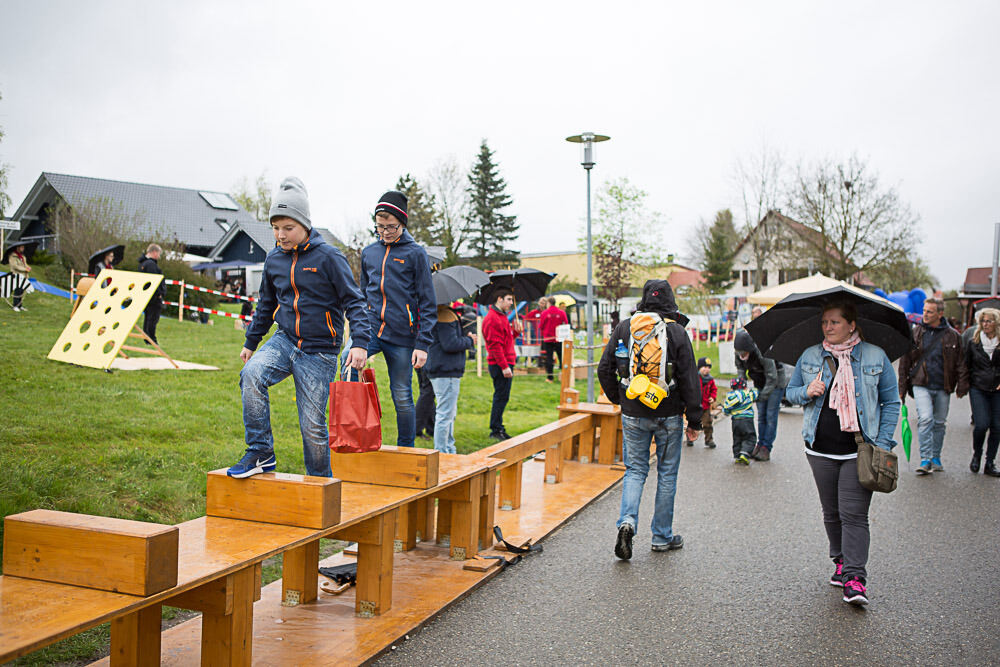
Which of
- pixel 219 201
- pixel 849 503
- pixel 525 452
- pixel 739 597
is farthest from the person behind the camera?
pixel 219 201

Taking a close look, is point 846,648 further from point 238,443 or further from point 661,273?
point 661,273

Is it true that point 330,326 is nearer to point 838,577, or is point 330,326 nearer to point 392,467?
point 392,467

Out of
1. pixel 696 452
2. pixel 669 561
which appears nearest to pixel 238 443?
pixel 669 561

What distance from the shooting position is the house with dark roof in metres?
51.3

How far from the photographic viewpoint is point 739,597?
523cm

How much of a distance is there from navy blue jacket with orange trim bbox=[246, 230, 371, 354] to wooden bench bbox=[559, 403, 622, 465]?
5.50 m

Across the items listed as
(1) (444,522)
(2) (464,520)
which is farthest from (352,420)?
(1) (444,522)

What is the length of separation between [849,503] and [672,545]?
1.60m

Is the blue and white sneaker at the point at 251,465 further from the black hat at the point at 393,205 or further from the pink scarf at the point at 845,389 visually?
the pink scarf at the point at 845,389

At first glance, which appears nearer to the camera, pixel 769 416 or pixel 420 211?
pixel 769 416

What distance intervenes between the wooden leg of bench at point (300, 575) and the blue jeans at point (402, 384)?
1285 mm

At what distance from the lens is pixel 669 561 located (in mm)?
6043

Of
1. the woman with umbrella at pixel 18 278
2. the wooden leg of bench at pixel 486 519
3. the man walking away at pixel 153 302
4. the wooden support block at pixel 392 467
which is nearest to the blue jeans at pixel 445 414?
the wooden leg of bench at pixel 486 519

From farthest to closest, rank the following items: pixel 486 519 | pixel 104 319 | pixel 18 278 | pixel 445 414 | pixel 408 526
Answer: pixel 18 278 < pixel 104 319 < pixel 445 414 < pixel 486 519 < pixel 408 526
